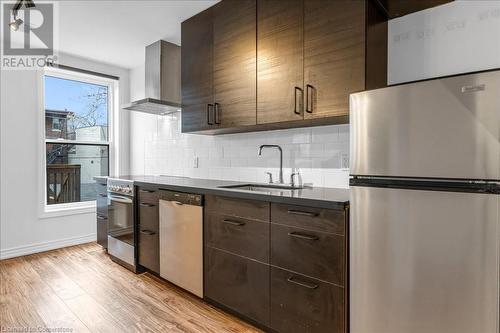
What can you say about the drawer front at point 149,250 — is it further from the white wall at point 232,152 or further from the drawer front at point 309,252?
the drawer front at point 309,252

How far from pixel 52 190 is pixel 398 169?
168 inches

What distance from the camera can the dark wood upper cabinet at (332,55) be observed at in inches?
69.8

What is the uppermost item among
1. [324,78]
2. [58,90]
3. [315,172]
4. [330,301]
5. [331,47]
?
[58,90]

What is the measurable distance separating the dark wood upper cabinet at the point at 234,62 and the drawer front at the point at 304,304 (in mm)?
1207

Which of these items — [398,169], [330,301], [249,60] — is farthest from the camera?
[249,60]

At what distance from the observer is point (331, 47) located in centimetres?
189

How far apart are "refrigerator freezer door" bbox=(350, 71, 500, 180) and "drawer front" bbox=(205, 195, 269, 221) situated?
25.5 inches

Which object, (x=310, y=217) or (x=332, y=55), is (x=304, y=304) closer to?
(x=310, y=217)

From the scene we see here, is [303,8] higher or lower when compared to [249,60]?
higher

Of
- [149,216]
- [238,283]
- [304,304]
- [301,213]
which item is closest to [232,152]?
[149,216]

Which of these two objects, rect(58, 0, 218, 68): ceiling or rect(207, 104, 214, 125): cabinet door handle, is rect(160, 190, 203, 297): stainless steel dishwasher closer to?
rect(207, 104, 214, 125): cabinet door handle

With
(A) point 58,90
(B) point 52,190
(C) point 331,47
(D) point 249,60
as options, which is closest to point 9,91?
(A) point 58,90

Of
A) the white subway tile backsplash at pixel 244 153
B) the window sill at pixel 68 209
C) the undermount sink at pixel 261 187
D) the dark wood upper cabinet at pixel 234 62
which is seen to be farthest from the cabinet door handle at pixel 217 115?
the window sill at pixel 68 209

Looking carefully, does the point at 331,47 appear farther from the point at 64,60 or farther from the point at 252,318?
the point at 64,60
